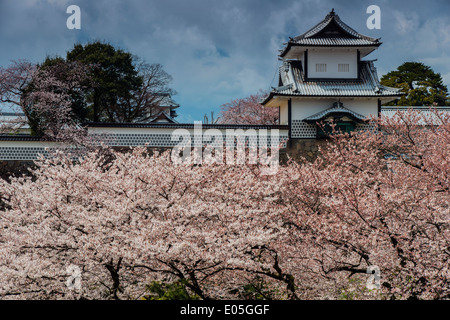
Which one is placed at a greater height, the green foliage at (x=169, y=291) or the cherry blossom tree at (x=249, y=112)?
the cherry blossom tree at (x=249, y=112)

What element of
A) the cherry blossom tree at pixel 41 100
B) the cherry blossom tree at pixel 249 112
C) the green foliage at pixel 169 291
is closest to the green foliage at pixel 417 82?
the cherry blossom tree at pixel 249 112

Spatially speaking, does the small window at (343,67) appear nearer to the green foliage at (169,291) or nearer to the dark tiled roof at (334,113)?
the dark tiled roof at (334,113)

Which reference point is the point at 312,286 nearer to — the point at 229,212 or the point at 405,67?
the point at 229,212

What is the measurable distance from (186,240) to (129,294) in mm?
1727

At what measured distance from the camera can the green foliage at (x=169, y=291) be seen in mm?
5414

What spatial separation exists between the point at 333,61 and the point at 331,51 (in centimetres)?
48

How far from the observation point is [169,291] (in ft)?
18.0

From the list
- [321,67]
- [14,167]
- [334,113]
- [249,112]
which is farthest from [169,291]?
[249,112]

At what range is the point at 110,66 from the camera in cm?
2083

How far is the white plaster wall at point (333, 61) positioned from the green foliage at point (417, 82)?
40.8 ft

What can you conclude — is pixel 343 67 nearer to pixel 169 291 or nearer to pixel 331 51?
pixel 331 51

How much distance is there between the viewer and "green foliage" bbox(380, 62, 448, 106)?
28328mm

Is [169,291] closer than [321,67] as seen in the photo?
Yes

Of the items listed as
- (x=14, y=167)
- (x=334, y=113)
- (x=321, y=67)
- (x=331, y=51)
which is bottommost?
(x=14, y=167)
